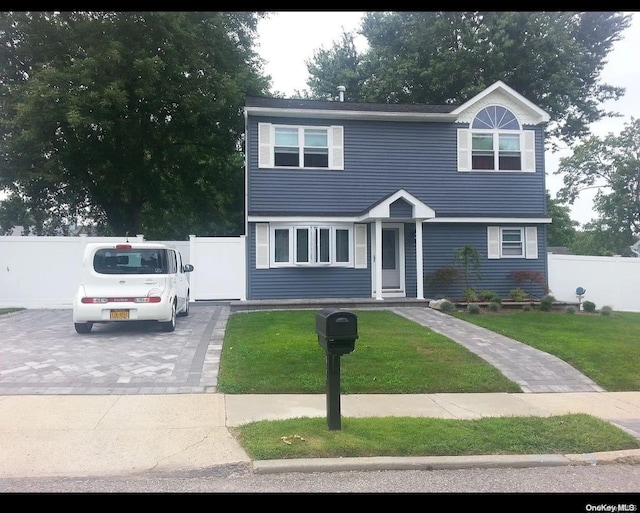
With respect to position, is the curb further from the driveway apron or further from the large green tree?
the large green tree

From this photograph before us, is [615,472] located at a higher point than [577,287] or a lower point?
lower

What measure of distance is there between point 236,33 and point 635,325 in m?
21.1

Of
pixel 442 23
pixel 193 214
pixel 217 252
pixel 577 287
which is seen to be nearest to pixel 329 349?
pixel 217 252

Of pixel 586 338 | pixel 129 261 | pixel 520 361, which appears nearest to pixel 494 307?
pixel 586 338

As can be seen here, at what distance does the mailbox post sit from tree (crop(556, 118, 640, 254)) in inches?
1245

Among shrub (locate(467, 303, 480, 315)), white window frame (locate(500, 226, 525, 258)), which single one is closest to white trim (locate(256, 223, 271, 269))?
shrub (locate(467, 303, 480, 315))

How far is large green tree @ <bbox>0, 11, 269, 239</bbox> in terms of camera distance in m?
19.3

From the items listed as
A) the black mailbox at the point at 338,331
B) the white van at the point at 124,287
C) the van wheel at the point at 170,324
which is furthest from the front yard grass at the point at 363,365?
the black mailbox at the point at 338,331

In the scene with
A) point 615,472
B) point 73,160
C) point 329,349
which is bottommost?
point 615,472

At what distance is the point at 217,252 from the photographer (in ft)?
57.5

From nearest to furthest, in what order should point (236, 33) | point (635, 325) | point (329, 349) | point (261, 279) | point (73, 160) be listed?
point (329, 349) < point (635, 325) < point (261, 279) < point (73, 160) < point (236, 33)

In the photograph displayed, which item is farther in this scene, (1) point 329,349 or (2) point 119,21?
(2) point 119,21

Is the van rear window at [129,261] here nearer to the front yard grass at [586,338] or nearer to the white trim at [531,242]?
the front yard grass at [586,338]

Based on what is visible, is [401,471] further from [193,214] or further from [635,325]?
[193,214]
